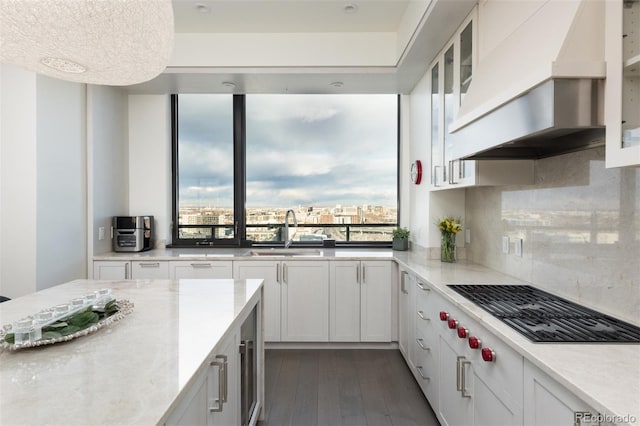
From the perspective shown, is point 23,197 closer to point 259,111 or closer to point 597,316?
point 259,111

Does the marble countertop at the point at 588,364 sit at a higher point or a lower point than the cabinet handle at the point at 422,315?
higher

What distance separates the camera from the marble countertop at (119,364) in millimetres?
803

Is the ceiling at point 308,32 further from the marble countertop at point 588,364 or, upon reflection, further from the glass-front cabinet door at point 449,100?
the marble countertop at point 588,364

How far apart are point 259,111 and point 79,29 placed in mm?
2742

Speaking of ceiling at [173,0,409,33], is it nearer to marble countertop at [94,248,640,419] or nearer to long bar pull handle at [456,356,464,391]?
marble countertop at [94,248,640,419]

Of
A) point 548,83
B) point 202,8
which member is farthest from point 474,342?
point 202,8

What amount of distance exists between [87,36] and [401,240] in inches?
119

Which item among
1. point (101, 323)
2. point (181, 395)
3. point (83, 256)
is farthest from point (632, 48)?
point (83, 256)

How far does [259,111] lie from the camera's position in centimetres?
398

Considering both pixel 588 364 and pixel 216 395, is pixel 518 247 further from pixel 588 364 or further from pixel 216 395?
pixel 216 395

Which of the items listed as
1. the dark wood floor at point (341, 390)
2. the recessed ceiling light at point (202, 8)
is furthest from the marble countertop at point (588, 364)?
the recessed ceiling light at point (202, 8)

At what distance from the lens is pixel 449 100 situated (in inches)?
98.2

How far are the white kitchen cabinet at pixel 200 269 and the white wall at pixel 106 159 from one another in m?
0.78

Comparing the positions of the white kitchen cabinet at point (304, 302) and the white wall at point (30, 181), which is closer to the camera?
the white wall at point (30, 181)
